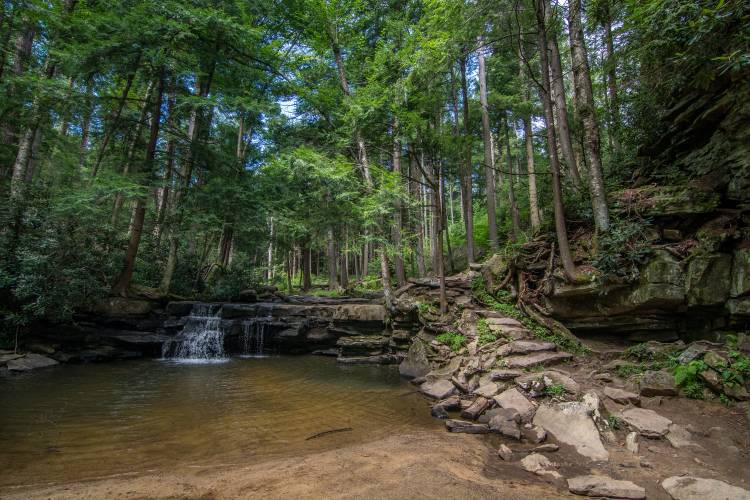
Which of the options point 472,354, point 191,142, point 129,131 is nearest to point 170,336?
point 191,142

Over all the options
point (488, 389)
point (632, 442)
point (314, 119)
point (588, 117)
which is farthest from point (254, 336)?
point (588, 117)

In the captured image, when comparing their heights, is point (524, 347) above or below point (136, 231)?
below

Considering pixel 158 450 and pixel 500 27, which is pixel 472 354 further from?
pixel 500 27

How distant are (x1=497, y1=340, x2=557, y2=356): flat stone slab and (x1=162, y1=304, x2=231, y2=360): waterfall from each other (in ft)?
31.9

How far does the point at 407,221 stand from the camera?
15859mm

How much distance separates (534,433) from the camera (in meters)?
4.66

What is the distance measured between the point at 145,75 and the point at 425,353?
46.7 feet

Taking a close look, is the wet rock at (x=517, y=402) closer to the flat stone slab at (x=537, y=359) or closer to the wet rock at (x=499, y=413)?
the wet rock at (x=499, y=413)

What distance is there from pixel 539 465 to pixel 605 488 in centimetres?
71

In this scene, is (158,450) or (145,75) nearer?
(158,450)

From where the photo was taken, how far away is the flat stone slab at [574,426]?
163 inches

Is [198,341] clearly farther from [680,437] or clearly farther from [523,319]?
[680,437]

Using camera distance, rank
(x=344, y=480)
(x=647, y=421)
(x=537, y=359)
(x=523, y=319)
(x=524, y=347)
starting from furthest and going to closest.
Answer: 1. (x=523, y=319)
2. (x=524, y=347)
3. (x=537, y=359)
4. (x=647, y=421)
5. (x=344, y=480)

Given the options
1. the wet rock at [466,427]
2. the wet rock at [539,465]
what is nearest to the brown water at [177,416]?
the wet rock at [466,427]
